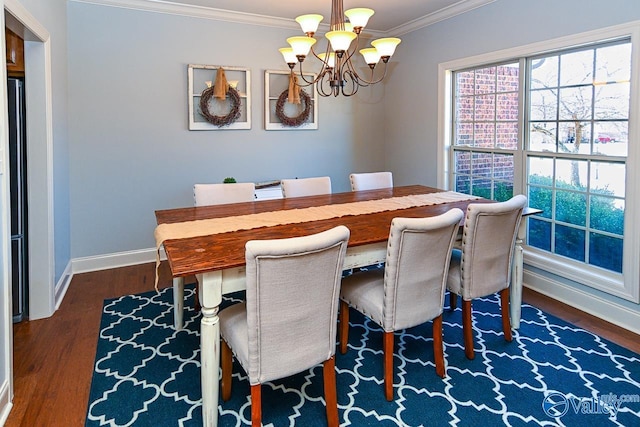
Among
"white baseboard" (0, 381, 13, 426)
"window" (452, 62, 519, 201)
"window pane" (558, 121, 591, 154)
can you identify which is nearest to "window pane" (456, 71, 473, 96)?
"window" (452, 62, 519, 201)

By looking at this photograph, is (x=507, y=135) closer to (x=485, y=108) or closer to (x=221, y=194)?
(x=485, y=108)

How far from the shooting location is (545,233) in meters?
3.65

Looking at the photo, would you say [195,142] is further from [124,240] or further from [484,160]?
[484,160]

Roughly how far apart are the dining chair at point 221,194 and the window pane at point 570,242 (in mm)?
2454

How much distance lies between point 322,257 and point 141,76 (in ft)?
10.6

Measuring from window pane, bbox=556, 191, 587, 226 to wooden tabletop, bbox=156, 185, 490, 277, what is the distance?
922 millimetres

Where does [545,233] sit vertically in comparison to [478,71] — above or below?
below

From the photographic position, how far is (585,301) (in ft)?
10.7

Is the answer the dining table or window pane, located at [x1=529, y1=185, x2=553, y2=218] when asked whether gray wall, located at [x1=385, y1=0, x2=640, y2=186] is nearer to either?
window pane, located at [x1=529, y1=185, x2=553, y2=218]

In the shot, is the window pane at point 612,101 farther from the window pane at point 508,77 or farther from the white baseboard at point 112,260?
the white baseboard at point 112,260

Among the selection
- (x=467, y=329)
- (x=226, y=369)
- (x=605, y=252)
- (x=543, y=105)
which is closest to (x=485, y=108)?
(x=543, y=105)

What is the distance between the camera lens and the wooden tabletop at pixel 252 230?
5.91 feet

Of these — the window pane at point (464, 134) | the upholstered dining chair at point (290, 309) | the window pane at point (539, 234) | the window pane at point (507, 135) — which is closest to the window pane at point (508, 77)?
the window pane at point (507, 135)

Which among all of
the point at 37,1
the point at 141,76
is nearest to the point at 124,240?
the point at 141,76
